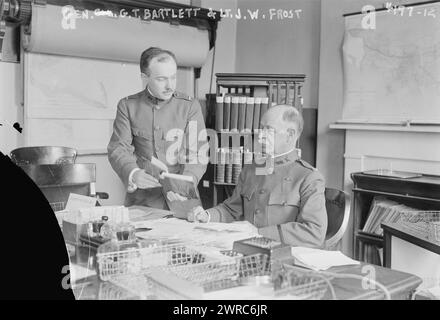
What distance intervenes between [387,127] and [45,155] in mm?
1521

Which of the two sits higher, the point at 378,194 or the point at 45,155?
the point at 45,155

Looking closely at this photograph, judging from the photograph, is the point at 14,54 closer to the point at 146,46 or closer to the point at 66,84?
the point at 66,84

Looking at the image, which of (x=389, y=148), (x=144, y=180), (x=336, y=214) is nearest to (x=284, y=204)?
(x=336, y=214)

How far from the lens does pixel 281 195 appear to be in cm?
170

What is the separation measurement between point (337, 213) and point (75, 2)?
1.17m

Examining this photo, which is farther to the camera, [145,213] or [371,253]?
[371,253]

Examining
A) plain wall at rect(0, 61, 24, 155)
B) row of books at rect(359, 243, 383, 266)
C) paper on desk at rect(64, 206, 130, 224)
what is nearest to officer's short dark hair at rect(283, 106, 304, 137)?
Answer: paper on desk at rect(64, 206, 130, 224)

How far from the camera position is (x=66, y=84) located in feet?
6.63

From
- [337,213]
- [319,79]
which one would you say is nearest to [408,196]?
[319,79]

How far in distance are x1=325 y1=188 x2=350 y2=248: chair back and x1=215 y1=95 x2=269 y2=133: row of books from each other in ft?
2.67

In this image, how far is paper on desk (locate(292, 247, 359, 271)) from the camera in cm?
115

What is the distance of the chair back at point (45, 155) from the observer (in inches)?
75.2

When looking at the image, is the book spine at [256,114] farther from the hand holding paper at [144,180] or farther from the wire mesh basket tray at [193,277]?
the wire mesh basket tray at [193,277]

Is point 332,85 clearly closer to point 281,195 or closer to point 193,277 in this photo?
point 281,195
